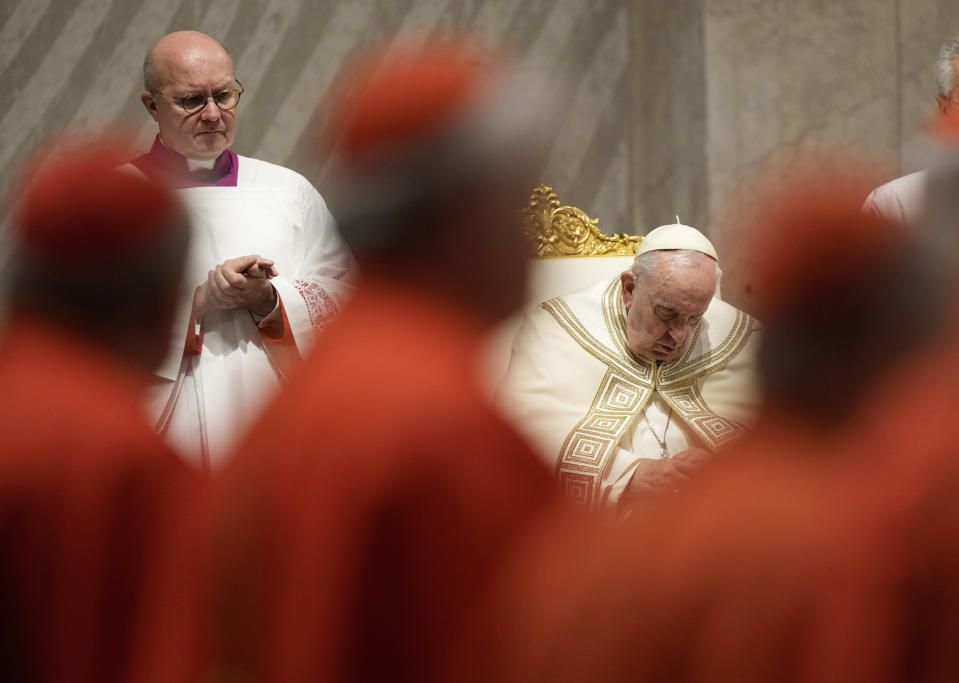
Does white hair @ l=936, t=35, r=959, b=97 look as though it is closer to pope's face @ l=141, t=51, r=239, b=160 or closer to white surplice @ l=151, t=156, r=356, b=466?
white surplice @ l=151, t=156, r=356, b=466

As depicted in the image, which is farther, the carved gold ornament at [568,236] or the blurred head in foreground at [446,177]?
the carved gold ornament at [568,236]

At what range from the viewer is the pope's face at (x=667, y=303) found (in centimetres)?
390

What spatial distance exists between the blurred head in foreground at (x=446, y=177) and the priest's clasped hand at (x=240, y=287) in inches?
89.8

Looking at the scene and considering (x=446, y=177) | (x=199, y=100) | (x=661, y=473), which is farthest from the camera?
(x=199, y=100)

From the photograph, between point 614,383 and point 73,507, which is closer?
point 73,507

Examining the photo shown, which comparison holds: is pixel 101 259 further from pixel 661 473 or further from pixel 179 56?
pixel 179 56

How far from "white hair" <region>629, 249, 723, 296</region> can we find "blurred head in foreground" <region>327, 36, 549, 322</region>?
270 cm

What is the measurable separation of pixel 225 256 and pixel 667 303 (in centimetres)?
152

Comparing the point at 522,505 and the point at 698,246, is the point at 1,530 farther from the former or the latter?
the point at 698,246

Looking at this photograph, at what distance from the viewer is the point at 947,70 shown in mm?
4109

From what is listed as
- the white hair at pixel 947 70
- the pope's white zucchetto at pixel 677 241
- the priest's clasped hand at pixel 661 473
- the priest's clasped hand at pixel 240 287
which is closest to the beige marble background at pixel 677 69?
the white hair at pixel 947 70

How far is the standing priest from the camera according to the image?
12.0 feet

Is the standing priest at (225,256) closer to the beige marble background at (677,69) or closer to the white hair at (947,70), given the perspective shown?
the beige marble background at (677,69)

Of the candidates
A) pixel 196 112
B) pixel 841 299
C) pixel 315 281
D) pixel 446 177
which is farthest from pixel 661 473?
pixel 446 177
